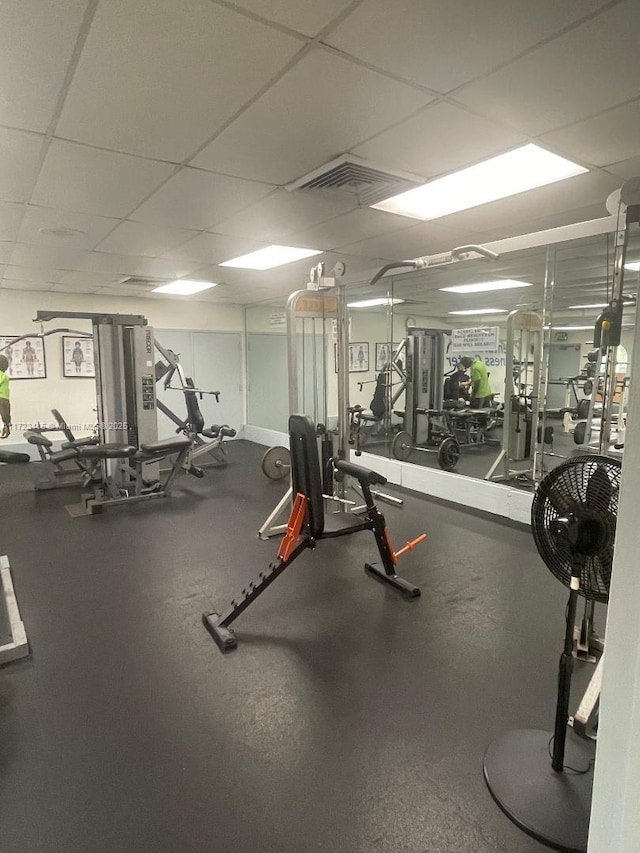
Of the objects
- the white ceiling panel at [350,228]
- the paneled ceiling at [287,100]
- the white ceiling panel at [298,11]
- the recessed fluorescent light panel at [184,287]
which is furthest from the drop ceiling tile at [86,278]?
the white ceiling panel at [298,11]

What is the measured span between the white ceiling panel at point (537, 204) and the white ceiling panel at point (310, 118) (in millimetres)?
1251

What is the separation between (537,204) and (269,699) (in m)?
3.07

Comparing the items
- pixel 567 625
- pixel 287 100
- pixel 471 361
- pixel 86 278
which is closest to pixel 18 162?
pixel 287 100

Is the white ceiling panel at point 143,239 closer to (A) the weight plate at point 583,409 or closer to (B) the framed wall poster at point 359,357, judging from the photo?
(B) the framed wall poster at point 359,357

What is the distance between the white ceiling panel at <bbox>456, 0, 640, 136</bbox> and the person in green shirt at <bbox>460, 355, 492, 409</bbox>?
14.9 ft

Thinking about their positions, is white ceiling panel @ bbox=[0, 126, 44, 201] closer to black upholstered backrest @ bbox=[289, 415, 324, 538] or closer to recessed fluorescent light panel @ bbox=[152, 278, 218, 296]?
black upholstered backrest @ bbox=[289, 415, 324, 538]

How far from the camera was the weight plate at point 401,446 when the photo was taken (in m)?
5.97

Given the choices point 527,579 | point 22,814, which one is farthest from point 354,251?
point 22,814

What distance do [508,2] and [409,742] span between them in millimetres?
2302

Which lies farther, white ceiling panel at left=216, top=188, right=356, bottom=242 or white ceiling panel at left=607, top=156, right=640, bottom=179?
white ceiling panel at left=216, top=188, right=356, bottom=242

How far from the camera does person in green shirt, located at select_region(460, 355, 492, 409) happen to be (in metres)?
6.36

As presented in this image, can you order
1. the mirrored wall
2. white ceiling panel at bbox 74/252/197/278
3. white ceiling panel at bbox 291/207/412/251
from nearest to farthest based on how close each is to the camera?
white ceiling panel at bbox 291/207/412/251 < white ceiling panel at bbox 74/252/197/278 < the mirrored wall

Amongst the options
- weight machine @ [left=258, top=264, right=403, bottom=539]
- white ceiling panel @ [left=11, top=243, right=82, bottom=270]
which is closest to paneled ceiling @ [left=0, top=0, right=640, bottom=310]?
weight machine @ [left=258, top=264, right=403, bottom=539]

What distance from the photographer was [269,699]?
Result: 1956mm
